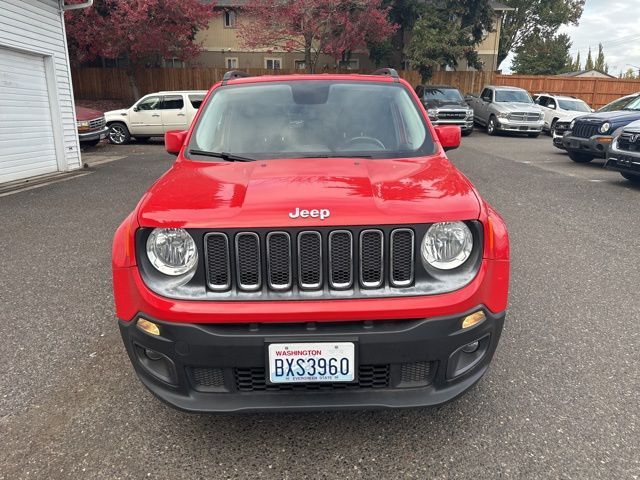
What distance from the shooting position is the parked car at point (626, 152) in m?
8.42

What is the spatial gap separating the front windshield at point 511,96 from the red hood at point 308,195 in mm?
19869

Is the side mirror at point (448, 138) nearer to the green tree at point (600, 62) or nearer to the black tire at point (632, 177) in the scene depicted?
the black tire at point (632, 177)

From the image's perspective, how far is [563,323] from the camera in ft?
12.3

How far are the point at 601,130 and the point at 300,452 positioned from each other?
11.0 m

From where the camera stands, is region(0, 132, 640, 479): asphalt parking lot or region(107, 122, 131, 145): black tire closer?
region(0, 132, 640, 479): asphalt parking lot

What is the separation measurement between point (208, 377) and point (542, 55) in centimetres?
5291

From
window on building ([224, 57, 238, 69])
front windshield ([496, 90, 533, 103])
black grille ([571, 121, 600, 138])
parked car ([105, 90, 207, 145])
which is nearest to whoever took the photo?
black grille ([571, 121, 600, 138])

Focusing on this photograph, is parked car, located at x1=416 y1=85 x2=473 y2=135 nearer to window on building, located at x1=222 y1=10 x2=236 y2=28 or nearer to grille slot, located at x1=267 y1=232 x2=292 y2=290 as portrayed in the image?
window on building, located at x1=222 y1=10 x2=236 y2=28

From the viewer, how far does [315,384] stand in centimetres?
217

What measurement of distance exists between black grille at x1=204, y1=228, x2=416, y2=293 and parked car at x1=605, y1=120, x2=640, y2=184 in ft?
26.6

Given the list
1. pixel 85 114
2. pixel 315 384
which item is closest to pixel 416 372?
pixel 315 384

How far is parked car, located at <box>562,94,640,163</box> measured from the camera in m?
10.6

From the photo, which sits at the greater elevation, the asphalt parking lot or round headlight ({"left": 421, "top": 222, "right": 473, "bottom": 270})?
round headlight ({"left": 421, "top": 222, "right": 473, "bottom": 270})

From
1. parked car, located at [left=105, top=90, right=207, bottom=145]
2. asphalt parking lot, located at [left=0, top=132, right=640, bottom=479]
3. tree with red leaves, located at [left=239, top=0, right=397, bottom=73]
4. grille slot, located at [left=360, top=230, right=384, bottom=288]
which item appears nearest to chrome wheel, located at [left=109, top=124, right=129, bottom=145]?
parked car, located at [left=105, top=90, right=207, bottom=145]
